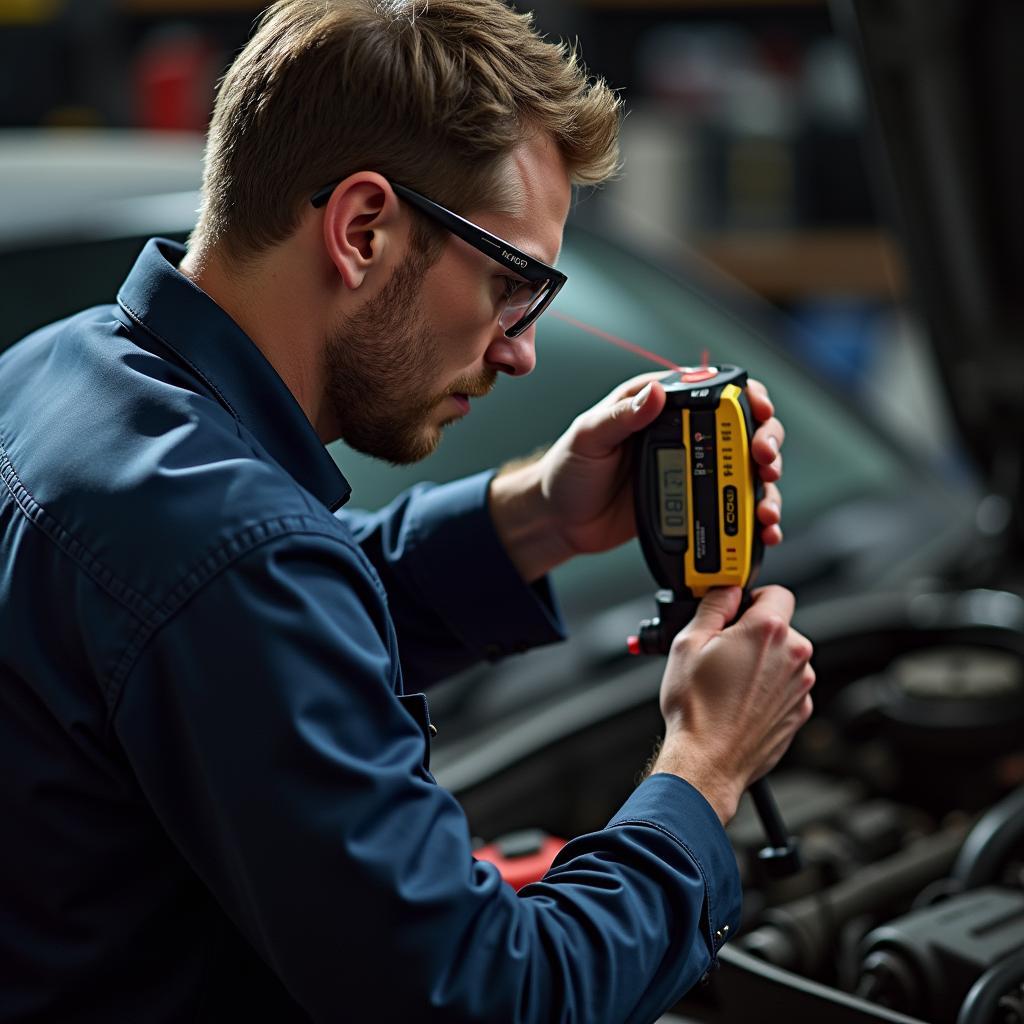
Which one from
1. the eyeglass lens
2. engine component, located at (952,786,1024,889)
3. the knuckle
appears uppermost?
the eyeglass lens

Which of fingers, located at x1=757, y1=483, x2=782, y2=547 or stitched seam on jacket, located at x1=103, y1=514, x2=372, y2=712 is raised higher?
stitched seam on jacket, located at x1=103, y1=514, x2=372, y2=712

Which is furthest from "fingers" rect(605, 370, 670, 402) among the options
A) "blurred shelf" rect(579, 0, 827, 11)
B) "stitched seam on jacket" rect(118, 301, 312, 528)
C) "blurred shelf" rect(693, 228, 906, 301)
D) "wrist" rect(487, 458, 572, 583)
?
"blurred shelf" rect(579, 0, 827, 11)

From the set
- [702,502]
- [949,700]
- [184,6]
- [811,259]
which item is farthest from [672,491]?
[184,6]

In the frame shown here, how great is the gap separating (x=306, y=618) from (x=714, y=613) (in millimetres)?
347

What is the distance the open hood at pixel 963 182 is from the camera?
152 centimetres

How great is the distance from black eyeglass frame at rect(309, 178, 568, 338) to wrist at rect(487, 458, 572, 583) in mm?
225

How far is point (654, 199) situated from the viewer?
146 inches

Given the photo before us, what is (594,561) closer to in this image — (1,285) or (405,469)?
(405,469)

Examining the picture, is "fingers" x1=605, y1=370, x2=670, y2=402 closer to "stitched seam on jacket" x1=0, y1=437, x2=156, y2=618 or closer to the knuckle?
the knuckle

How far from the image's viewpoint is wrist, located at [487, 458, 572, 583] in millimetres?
1164

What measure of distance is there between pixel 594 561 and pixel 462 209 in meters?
0.74

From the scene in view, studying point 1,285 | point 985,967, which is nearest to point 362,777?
point 985,967

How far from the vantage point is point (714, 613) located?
0.98 m

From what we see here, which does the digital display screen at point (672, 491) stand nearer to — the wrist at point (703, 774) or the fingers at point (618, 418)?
the fingers at point (618, 418)
